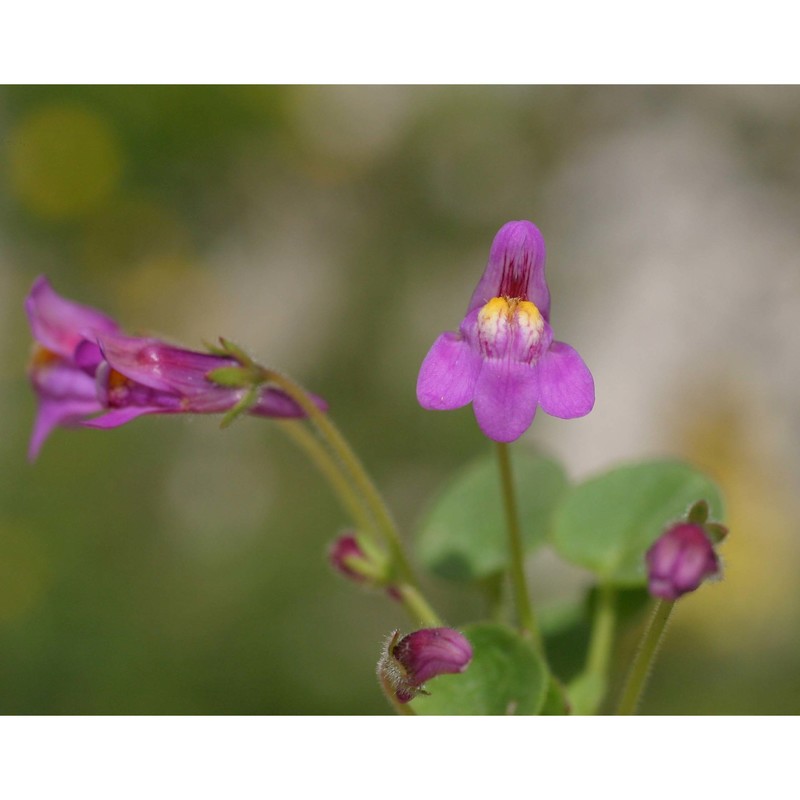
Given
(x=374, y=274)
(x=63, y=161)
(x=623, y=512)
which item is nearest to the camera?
(x=623, y=512)

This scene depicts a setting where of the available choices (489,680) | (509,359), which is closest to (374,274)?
(509,359)

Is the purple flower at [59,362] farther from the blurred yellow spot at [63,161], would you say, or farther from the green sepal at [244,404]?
the blurred yellow spot at [63,161]

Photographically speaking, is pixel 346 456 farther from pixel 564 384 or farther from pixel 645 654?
pixel 645 654

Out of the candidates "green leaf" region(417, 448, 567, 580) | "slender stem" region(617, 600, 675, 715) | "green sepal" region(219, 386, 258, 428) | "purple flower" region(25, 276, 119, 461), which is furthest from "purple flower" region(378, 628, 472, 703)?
"purple flower" region(25, 276, 119, 461)

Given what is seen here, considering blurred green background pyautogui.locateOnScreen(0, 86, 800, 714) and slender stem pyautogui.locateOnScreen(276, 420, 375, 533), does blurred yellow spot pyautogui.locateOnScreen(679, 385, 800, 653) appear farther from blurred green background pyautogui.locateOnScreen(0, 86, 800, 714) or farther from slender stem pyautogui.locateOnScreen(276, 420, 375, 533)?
slender stem pyautogui.locateOnScreen(276, 420, 375, 533)

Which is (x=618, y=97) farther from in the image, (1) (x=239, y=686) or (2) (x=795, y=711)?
(1) (x=239, y=686)

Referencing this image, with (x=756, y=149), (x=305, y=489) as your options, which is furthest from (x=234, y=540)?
(x=756, y=149)
